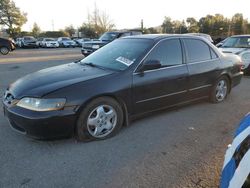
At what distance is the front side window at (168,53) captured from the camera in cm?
430

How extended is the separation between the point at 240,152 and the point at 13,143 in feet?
9.83

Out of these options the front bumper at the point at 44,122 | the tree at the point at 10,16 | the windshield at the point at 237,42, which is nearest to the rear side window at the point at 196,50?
the front bumper at the point at 44,122

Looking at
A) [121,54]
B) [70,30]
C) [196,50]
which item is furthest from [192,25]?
[121,54]

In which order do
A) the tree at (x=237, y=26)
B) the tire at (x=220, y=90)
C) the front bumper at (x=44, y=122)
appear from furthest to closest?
the tree at (x=237, y=26) < the tire at (x=220, y=90) < the front bumper at (x=44, y=122)

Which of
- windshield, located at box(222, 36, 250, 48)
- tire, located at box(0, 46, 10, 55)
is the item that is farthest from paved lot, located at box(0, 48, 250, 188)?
tire, located at box(0, 46, 10, 55)

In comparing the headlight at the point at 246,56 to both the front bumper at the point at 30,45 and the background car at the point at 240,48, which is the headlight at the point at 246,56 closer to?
the background car at the point at 240,48

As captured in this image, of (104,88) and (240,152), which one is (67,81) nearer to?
(104,88)

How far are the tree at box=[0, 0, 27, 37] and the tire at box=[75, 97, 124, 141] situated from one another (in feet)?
179

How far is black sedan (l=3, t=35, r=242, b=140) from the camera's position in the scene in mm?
3334

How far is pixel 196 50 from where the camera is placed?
4.98 metres

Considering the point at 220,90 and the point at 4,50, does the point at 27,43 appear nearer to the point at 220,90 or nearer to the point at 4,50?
the point at 4,50

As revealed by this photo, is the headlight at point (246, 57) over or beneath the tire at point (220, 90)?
over

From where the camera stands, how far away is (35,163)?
10.2 feet

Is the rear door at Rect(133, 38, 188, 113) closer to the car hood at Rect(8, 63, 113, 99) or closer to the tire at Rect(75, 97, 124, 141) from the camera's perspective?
the tire at Rect(75, 97, 124, 141)
